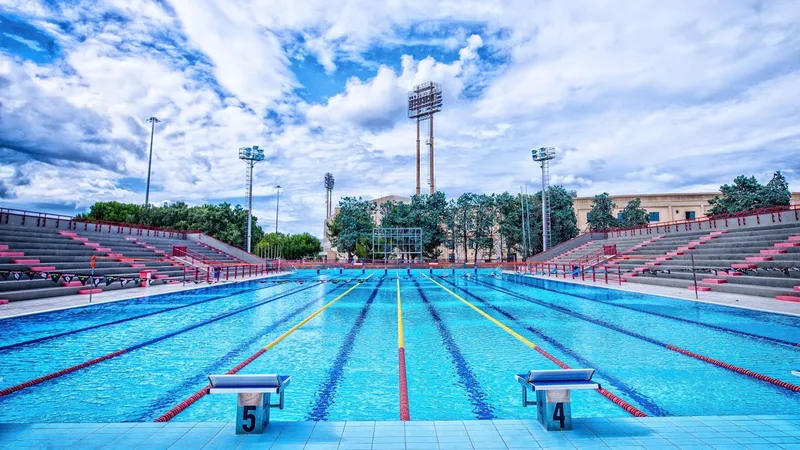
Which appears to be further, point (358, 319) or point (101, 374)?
point (358, 319)

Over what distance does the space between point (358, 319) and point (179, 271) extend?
47.0 feet

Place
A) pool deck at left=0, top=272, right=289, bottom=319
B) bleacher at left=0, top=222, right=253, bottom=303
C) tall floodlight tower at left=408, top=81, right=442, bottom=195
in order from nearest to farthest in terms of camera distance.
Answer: pool deck at left=0, top=272, right=289, bottom=319, bleacher at left=0, top=222, right=253, bottom=303, tall floodlight tower at left=408, top=81, right=442, bottom=195

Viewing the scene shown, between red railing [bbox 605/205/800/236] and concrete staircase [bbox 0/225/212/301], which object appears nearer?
concrete staircase [bbox 0/225/212/301]

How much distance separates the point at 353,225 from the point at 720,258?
34.7 metres

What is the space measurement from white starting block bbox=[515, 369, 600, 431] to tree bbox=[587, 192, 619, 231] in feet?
136

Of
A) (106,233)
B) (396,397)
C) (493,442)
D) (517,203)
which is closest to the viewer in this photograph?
(493,442)

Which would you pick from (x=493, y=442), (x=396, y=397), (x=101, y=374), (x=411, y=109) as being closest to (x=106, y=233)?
(x=101, y=374)

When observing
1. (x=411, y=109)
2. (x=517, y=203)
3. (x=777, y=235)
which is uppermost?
(x=411, y=109)

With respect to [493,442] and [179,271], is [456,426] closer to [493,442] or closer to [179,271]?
[493,442]

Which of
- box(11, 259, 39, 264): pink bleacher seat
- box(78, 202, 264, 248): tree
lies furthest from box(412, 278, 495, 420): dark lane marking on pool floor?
box(78, 202, 264, 248): tree

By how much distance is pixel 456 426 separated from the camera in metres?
2.87

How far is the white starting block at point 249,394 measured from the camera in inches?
106

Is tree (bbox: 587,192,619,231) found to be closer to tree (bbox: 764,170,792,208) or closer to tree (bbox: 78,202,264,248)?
tree (bbox: 764,170,792,208)

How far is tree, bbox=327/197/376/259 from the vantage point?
44.4m
